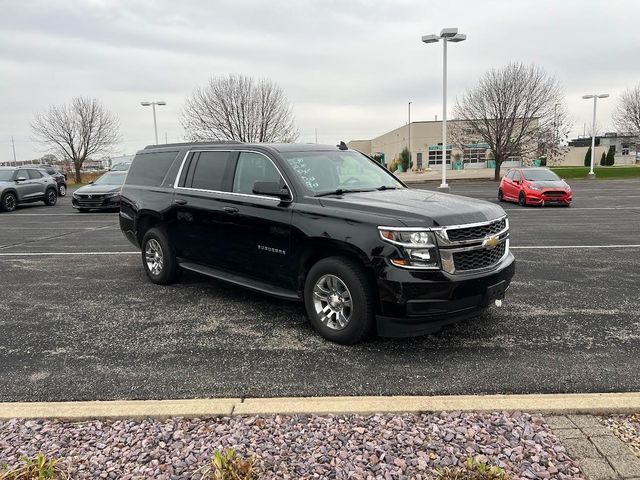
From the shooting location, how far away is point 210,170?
6.00 m

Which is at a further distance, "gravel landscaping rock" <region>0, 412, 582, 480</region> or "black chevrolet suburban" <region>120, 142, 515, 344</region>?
"black chevrolet suburban" <region>120, 142, 515, 344</region>

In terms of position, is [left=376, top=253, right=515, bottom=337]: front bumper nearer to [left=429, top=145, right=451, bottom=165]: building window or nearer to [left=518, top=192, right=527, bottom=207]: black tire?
[left=518, top=192, right=527, bottom=207]: black tire

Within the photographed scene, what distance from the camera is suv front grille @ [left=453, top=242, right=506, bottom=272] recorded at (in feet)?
13.8

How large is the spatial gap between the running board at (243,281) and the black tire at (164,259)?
7.9 inches

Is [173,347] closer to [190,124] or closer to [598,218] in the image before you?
[598,218]

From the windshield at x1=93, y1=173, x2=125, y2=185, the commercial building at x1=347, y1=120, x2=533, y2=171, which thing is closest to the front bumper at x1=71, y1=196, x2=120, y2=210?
the windshield at x1=93, y1=173, x2=125, y2=185

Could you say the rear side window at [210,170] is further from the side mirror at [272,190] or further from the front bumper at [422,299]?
the front bumper at [422,299]

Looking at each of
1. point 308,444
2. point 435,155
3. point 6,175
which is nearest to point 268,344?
point 308,444

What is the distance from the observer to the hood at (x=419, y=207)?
163 inches

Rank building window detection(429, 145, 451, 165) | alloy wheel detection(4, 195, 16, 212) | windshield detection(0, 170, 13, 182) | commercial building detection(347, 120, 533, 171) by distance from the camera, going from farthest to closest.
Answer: building window detection(429, 145, 451, 165)
commercial building detection(347, 120, 533, 171)
windshield detection(0, 170, 13, 182)
alloy wheel detection(4, 195, 16, 212)

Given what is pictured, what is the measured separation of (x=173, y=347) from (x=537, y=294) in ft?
14.2

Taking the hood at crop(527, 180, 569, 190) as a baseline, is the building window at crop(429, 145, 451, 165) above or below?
above

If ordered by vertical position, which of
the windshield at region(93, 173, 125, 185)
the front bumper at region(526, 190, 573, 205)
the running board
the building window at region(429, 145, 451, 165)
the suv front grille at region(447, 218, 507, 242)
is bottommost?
the front bumper at region(526, 190, 573, 205)

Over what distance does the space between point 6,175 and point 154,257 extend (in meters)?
17.4
